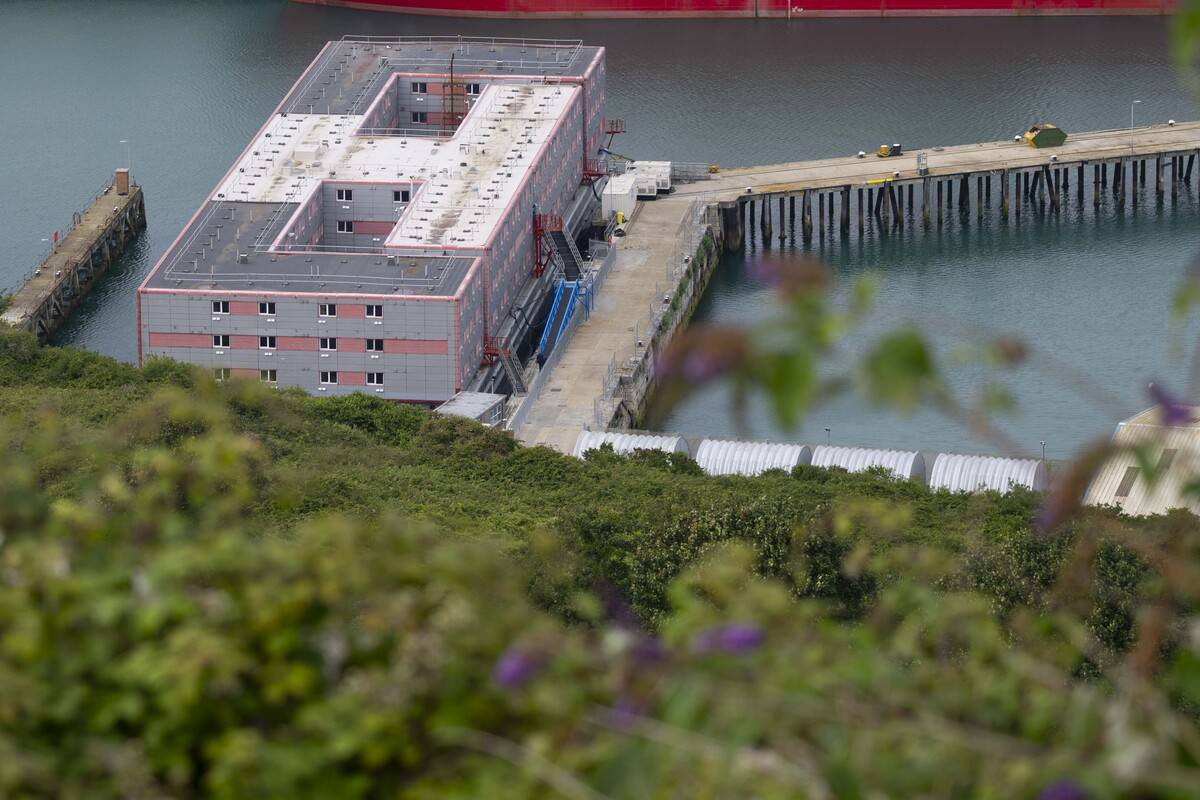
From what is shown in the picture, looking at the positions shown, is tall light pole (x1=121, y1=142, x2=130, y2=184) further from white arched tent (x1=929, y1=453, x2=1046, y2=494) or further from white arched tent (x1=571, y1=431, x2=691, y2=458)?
white arched tent (x1=929, y1=453, x2=1046, y2=494)

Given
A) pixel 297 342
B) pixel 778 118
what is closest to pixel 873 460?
pixel 297 342

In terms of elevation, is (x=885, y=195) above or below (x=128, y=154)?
above

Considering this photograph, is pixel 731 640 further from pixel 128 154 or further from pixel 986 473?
pixel 128 154

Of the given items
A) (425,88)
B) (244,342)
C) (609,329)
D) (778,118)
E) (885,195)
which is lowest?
(609,329)

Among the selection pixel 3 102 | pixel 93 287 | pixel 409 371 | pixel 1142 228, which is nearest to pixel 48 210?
pixel 93 287

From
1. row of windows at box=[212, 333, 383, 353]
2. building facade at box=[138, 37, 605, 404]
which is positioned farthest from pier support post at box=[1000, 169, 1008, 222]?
row of windows at box=[212, 333, 383, 353]

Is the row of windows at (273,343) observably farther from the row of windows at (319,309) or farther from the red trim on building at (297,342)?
the row of windows at (319,309)

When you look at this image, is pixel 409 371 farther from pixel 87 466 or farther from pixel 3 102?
pixel 3 102

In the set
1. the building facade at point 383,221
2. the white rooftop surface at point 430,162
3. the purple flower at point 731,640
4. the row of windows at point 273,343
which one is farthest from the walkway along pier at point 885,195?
the purple flower at point 731,640
